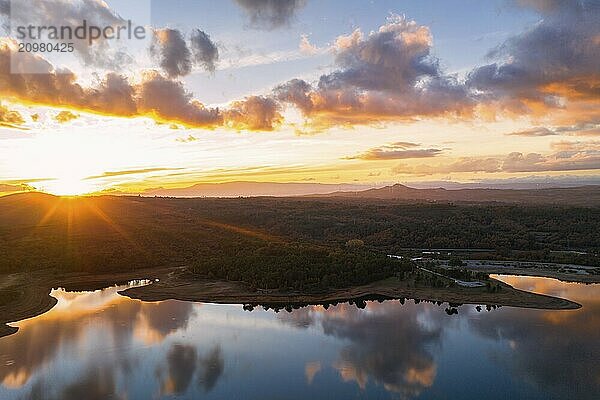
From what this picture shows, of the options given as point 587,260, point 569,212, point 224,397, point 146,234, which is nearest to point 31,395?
point 224,397

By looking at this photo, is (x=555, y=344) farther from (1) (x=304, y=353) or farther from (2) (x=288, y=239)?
(2) (x=288, y=239)

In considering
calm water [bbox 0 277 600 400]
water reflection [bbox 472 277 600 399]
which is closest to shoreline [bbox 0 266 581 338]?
calm water [bbox 0 277 600 400]

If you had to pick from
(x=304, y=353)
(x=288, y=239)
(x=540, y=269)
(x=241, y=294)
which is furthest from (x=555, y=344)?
(x=288, y=239)

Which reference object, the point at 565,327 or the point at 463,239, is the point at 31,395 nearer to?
the point at 565,327

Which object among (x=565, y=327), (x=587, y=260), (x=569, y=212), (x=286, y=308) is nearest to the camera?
(x=565, y=327)

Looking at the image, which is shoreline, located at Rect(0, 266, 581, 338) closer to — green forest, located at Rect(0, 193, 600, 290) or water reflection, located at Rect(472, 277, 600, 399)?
green forest, located at Rect(0, 193, 600, 290)
